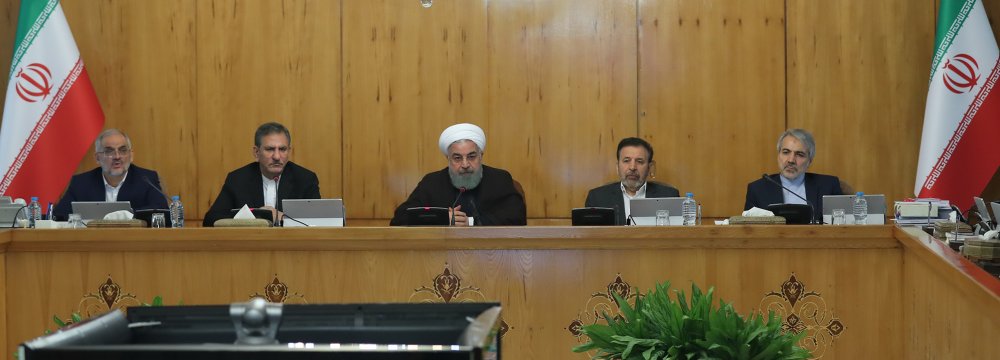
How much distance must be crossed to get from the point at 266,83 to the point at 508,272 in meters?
3.04

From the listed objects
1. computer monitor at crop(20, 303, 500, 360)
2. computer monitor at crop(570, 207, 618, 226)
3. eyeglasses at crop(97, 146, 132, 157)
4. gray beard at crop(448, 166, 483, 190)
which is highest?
eyeglasses at crop(97, 146, 132, 157)

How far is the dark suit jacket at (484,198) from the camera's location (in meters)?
5.61

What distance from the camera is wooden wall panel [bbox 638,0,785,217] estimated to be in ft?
21.6

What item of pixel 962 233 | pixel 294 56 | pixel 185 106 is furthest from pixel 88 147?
pixel 962 233

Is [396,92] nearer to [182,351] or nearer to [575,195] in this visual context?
[575,195]

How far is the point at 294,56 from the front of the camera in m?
6.75

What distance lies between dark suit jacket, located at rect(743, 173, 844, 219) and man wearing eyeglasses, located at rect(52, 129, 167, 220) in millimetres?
3066

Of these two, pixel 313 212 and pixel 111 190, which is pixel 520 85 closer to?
pixel 313 212

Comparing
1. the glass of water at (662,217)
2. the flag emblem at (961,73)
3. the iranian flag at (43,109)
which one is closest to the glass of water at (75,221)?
the iranian flag at (43,109)

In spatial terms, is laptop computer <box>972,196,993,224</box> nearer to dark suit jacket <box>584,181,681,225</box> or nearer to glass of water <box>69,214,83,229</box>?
dark suit jacket <box>584,181,681,225</box>

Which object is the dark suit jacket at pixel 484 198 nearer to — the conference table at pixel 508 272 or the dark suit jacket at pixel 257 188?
the dark suit jacket at pixel 257 188

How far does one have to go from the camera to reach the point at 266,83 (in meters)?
6.77

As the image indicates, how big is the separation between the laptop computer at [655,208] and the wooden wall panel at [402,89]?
6.18 feet

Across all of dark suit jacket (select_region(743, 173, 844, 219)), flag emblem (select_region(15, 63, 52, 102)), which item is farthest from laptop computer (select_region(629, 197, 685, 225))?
flag emblem (select_region(15, 63, 52, 102))
